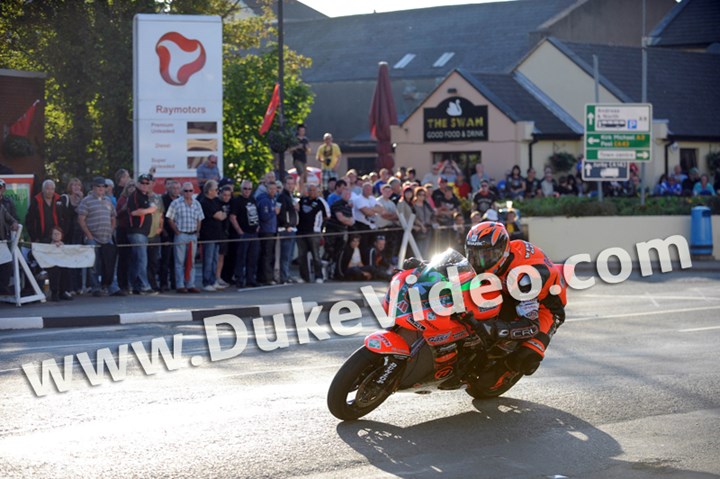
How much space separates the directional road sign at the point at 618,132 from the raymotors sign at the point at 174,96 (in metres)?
8.65

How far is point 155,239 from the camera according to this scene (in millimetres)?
19344

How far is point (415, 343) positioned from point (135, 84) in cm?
1636

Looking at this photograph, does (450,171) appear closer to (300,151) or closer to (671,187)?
(300,151)

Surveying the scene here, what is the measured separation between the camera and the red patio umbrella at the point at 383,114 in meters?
35.7

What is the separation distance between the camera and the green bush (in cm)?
2709

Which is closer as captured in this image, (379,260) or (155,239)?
(155,239)

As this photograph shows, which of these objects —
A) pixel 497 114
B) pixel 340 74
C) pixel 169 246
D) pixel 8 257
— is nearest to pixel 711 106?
pixel 497 114

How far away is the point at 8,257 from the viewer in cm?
1752

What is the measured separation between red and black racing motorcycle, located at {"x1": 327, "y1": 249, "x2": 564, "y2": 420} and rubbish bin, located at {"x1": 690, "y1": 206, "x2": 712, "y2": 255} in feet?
62.3

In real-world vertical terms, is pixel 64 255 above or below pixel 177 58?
below

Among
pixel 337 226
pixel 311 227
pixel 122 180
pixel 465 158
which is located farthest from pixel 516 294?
pixel 465 158

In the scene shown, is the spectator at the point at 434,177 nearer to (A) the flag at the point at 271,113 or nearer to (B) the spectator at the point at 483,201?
(A) the flag at the point at 271,113

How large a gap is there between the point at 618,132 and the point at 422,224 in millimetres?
7066

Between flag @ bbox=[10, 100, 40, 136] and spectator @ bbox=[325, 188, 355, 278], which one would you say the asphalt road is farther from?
flag @ bbox=[10, 100, 40, 136]
